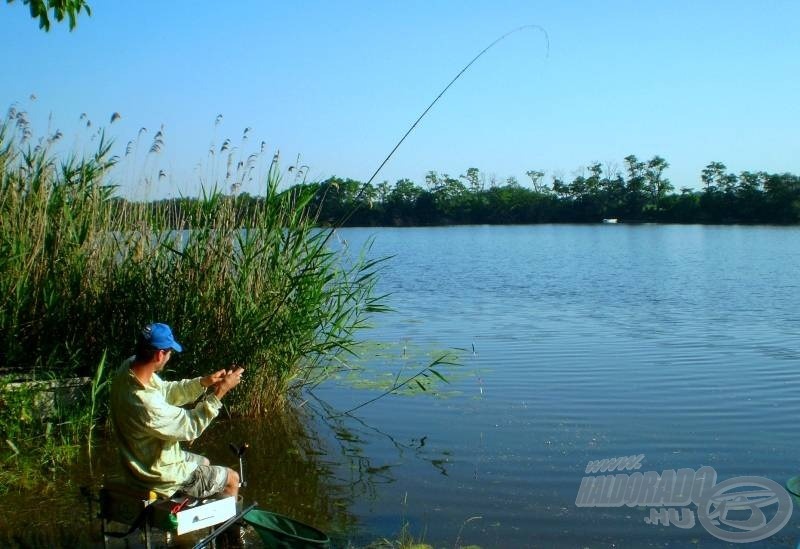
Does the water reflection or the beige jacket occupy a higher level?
the beige jacket

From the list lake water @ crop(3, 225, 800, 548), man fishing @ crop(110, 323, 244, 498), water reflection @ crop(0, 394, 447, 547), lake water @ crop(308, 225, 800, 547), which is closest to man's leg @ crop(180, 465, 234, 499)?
man fishing @ crop(110, 323, 244, 498)

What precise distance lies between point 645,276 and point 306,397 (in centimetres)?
1578

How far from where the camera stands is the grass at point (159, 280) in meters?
6.73

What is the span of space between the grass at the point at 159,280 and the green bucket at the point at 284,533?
8.90ft

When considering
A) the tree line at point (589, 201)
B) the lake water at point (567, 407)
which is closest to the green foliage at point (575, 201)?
the tree line at point (589, 201)

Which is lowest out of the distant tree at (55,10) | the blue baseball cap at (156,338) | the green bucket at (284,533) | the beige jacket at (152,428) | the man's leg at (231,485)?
the green bucket at (284,533)

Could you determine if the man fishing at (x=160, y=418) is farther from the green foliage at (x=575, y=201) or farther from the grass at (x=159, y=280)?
the green foliage at (x=575, y=201)

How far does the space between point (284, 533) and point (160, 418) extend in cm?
87

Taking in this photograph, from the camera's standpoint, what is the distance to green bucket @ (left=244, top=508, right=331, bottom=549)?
13.2 ft

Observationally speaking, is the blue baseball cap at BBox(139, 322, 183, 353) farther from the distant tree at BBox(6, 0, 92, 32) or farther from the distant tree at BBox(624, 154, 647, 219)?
the distant tree at BBox(624, 154, 647, 219)

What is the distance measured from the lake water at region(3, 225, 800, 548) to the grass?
828 mm

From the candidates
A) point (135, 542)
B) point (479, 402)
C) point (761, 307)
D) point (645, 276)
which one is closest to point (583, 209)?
point (645, 276)

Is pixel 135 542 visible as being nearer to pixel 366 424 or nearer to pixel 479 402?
pixel 366 424

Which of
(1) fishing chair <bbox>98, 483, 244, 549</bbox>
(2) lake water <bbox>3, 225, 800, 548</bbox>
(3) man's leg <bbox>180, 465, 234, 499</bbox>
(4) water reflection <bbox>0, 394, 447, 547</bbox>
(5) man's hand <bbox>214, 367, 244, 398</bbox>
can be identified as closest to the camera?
(1) fishing chair <bbox>98, 483, 244, 549</bbox>
